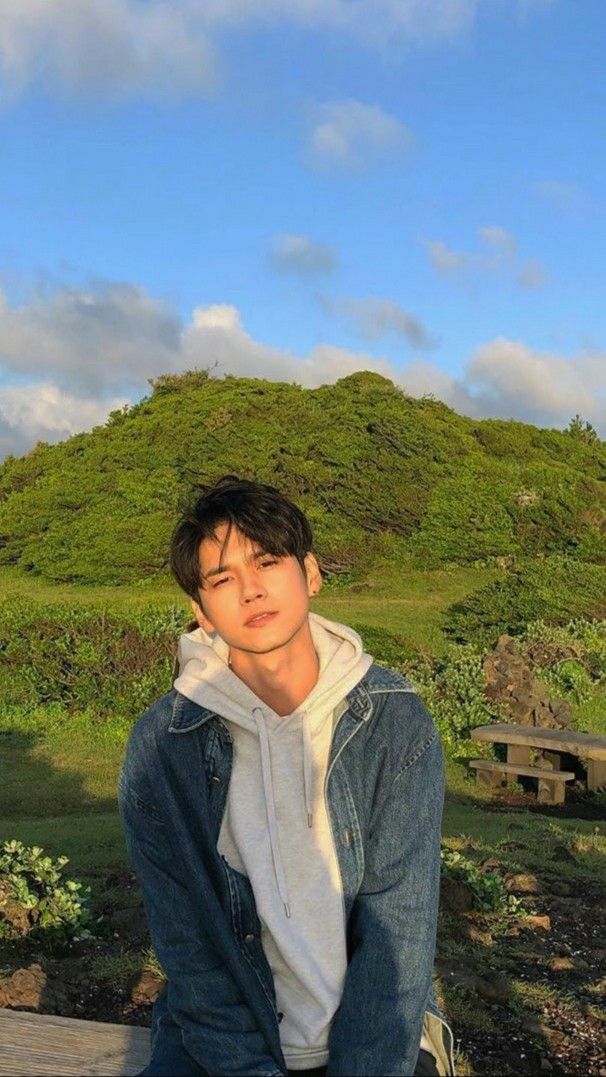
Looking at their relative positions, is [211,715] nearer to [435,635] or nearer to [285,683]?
[285,683]

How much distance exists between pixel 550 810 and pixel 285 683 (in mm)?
8281

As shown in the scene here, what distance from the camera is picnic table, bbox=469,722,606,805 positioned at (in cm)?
1004

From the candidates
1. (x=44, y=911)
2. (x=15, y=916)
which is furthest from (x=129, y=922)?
(x=15, y=916)

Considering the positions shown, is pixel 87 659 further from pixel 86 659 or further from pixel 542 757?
pixel 542 757

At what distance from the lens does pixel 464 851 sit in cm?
644

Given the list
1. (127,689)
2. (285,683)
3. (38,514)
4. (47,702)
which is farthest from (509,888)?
(38,514)

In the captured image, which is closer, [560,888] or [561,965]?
[561,965]

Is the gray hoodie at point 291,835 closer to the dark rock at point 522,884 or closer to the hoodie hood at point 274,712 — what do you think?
the hoodie hood at point 274,712

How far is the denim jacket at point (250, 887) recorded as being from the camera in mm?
2055

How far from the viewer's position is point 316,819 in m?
2.15

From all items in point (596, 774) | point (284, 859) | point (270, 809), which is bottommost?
point (596, 774)

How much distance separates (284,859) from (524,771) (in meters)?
8.37

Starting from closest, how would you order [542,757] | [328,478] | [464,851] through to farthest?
[464,851] → [542,757] → [328,478]

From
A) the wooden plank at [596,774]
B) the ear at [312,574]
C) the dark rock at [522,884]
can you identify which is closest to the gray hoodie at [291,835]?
the ear at [312,574]
